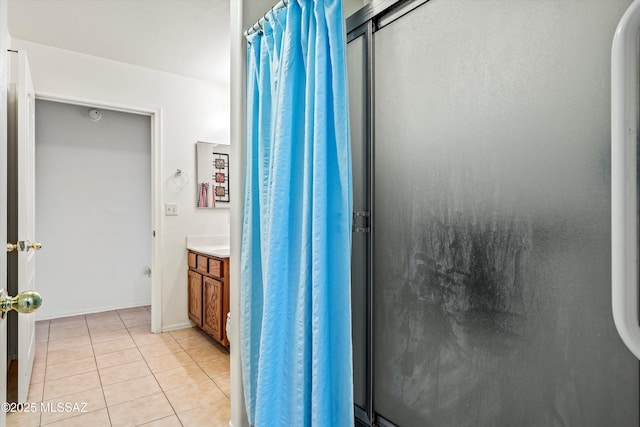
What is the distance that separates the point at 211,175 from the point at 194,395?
6.90ft

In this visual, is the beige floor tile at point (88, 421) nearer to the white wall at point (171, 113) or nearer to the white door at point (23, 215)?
the white door at point (23, 215)

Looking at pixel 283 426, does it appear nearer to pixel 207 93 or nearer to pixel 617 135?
pixel 617 135

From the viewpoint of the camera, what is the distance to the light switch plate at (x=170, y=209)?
3365mm

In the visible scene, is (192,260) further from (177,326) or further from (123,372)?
(123,372)

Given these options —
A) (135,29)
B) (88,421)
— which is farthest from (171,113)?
(88,421)

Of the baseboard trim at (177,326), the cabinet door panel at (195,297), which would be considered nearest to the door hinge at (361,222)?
the cabinet door panel at (195,297)

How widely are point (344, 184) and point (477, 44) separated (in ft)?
1.78

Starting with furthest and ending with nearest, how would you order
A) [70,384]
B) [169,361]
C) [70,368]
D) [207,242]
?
[207,242] < [169,361] < [70,368] < [70,384]

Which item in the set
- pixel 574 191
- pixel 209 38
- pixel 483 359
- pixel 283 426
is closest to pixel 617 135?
pixel 574 191

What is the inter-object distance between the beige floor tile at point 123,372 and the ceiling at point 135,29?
2.44 metres

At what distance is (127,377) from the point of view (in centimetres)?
239

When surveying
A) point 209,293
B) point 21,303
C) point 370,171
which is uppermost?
point 370,171

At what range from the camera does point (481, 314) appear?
958 mm

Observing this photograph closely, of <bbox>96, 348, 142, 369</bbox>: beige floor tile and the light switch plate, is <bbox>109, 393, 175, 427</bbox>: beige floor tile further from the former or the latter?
the light switch plate
